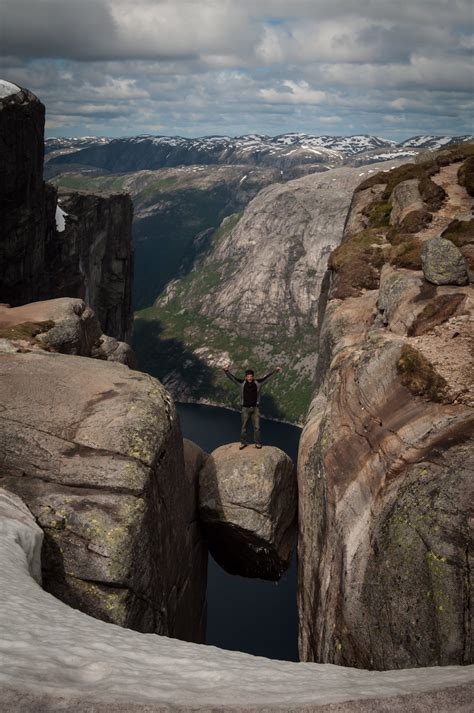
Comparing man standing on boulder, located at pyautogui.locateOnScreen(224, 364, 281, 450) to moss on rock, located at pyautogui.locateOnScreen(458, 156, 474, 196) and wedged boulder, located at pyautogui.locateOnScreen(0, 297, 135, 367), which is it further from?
moss on rock, located at pyautogui.locateOnScreen(458, 156, 474, 196)

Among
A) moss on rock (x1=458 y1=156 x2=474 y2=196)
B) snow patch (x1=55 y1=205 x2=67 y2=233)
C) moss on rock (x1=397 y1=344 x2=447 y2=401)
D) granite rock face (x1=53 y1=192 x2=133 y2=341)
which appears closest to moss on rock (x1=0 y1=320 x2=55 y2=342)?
moss on rock (x1=397 y1=344 x2=447 y2=401)

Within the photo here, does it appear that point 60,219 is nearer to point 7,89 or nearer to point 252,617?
point 7,89

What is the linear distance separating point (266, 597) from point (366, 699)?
138240 mm

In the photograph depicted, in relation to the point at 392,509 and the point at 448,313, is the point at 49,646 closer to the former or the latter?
the point at 392,509

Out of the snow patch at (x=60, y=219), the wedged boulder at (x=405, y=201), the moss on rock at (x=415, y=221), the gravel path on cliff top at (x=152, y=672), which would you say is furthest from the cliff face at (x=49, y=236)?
the gravel path on cliff top at (x=152, y=672)

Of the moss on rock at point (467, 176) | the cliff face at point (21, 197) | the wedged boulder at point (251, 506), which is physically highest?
the cliff face at point (21, 197)

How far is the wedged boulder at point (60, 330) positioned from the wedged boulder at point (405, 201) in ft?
87.9

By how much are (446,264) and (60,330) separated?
2682 centimetres

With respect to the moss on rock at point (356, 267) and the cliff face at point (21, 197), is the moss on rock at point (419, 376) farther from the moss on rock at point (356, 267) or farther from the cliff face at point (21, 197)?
the cliff face at point (21, 197)

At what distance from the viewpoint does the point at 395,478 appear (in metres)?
19.9

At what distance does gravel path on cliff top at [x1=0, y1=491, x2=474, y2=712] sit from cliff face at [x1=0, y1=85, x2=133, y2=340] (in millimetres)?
99670

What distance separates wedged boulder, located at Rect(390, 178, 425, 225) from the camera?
45.1 metres

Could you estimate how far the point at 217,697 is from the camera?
416 inches

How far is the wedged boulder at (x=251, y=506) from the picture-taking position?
3139cm
